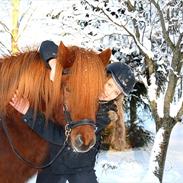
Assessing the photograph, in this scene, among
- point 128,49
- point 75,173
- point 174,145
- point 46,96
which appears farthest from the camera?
point 174,145

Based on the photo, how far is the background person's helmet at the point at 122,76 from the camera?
2459 millimetres

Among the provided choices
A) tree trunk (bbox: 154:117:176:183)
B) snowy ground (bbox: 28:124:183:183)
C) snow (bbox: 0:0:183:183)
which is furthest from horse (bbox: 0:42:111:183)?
snowy ground (bbox: 28:124:183:183)

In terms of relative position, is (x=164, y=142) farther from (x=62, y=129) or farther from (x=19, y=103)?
(x=19, y=103)

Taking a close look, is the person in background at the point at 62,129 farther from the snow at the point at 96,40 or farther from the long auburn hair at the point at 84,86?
the snow at the point at 96,40

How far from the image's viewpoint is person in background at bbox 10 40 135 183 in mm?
2361

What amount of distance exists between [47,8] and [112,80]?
4381 millimetres

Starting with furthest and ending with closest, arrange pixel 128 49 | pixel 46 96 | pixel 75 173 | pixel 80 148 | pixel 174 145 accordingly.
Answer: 1. pixel 174 145
2. pixel 128 49
3. pixel 75 173
4. pixel 46 96
5. pixel 80 148

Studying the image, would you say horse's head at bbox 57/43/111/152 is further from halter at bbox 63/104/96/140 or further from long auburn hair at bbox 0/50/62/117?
long auburn hair at bbox 0/50/62/117

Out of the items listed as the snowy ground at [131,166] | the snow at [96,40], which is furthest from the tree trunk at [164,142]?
the snowy ground at [131,166]

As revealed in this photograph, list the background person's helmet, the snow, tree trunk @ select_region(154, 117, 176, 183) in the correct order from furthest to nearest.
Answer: the snow
tree trunk @ select_region(154, 117, 176, 183)
the background person's helmet

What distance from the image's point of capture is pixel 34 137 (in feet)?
7.93

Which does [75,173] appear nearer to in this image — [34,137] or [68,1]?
[34,137]

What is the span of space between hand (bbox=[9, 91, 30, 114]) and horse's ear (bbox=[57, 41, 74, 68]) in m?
0.30

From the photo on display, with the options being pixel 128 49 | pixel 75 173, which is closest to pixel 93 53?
pixel 75 173
